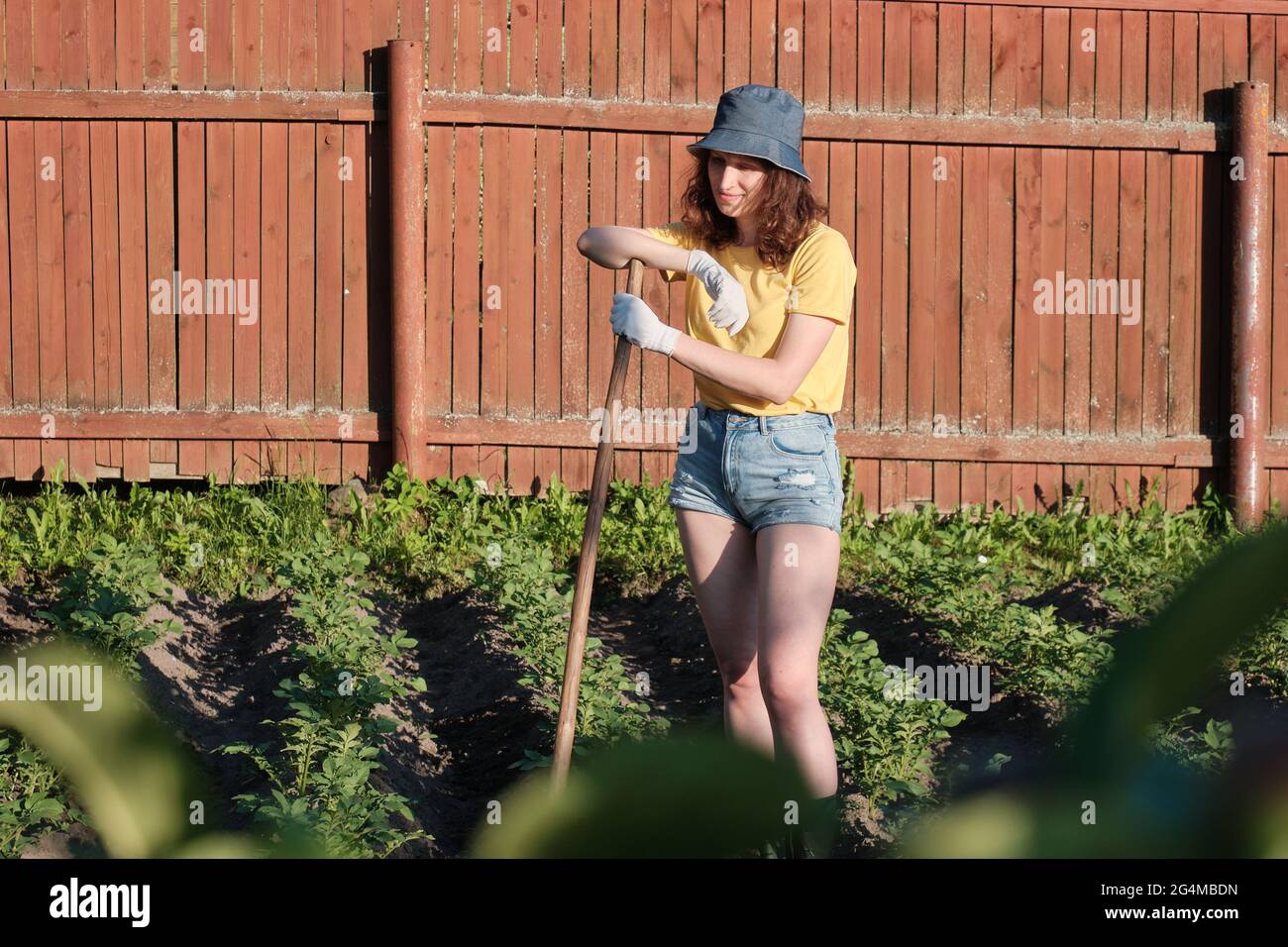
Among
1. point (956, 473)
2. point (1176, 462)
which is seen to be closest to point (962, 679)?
point (956, 473)

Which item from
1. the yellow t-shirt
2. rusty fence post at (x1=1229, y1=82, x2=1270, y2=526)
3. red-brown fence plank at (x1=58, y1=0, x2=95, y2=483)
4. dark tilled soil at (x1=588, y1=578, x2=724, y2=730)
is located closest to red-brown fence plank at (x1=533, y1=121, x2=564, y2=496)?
dark tilled soil at (x1=588, y1=578, x2=724, y2=730)

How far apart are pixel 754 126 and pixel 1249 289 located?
15.5 ft

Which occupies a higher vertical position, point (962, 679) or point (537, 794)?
point (537, 794)

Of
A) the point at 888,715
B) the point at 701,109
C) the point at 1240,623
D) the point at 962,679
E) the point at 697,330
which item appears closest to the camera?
the point at 1240,623

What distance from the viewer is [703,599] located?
3.27 metres

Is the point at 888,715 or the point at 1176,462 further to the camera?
the point at 1176,462

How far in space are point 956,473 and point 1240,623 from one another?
22.4 ft

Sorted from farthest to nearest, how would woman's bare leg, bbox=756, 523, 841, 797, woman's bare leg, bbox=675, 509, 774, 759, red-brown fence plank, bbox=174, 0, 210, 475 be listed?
red-brown fence plank, bbox=174, 0, 210, 475 < woman's bare leg, bbox=675, 509, 774, 759 < woman's bare leg, bbox=756, 523, 841, 797

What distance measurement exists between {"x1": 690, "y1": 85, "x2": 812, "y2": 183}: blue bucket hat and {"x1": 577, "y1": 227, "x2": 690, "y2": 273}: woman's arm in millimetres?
247

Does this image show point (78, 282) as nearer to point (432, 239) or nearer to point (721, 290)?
point (432, 239)

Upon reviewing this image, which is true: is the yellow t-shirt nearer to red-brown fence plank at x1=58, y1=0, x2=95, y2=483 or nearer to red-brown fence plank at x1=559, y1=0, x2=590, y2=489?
red-brown fence plank at x1=559, y1=0, x2=590, y2=489

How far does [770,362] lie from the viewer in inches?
117

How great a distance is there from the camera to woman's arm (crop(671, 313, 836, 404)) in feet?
9.55

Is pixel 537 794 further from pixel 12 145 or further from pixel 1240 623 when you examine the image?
pixel 12 145
